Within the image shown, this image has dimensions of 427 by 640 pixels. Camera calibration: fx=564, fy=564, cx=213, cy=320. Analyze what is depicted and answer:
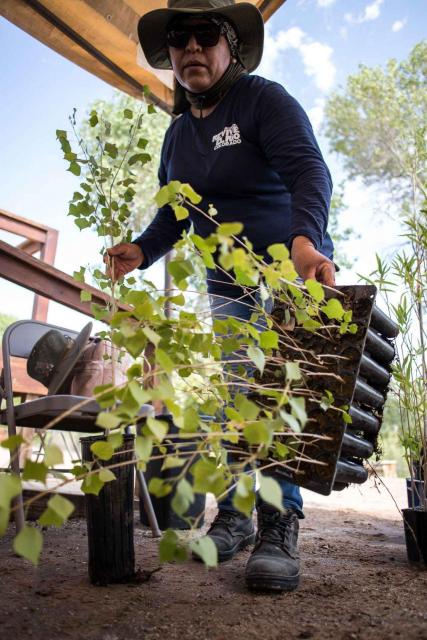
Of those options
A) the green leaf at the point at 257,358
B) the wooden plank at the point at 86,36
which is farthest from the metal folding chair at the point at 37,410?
the wooden plank at the point at 86,36

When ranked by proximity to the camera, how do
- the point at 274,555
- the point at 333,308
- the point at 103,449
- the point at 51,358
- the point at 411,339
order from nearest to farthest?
the point at 103,449 < the point at 333,308 < the point at 274,555 < the point at 411,339 < the point at 51,358

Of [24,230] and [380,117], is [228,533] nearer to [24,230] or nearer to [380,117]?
[24,230]

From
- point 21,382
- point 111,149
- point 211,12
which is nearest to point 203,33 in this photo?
point 211,12

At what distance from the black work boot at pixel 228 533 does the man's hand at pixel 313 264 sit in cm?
95

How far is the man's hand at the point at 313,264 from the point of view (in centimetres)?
136

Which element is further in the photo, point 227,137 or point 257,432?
point 227,137

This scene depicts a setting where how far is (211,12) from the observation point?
73.1 inches

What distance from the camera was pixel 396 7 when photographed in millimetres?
25000

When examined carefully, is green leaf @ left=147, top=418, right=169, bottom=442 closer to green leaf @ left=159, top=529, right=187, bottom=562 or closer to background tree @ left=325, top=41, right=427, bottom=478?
green leaf @ left=159, top=529, right=187, bottom=562

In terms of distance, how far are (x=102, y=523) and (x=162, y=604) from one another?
11.6 inches

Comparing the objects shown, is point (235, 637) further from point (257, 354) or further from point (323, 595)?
point (257, 354)

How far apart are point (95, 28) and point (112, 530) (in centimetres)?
283

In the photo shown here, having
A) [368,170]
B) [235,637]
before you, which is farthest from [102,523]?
[368,170]

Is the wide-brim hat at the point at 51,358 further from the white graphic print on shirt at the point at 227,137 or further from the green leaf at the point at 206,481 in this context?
the green leaf at the point at 206,481
